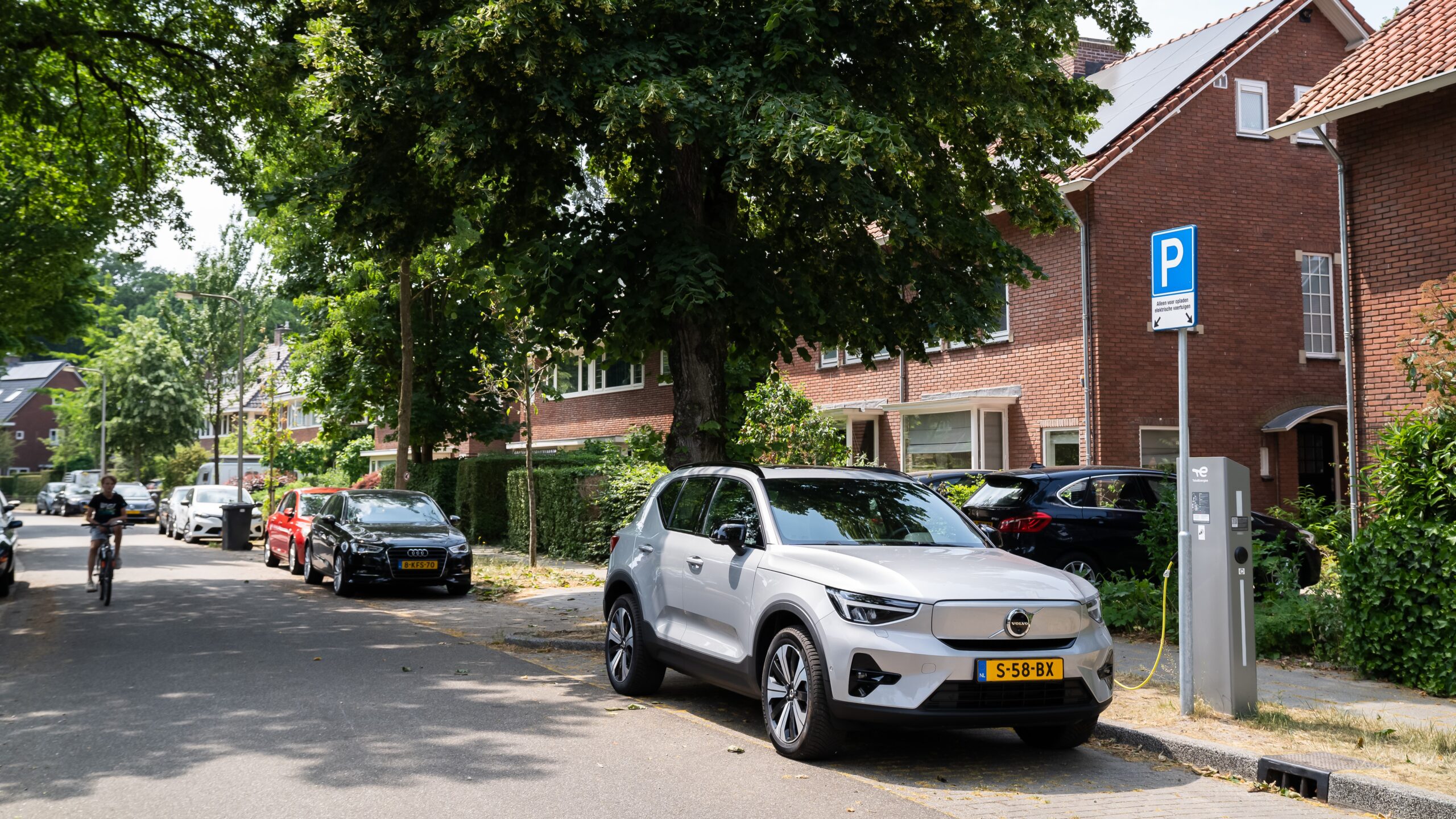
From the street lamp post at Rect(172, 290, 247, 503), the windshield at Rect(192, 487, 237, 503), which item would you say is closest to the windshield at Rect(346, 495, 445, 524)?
the street lamp post at Rect(172, 290, 247, 503)

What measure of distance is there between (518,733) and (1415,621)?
625cm

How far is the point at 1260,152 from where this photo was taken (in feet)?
71.2

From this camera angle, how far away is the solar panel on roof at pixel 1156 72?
70.2 feet

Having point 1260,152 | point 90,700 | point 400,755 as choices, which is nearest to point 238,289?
point 1260,152

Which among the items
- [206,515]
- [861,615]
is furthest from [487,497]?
[861,615]

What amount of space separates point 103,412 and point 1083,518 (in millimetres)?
57158

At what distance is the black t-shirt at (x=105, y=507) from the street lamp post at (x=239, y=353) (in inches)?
713

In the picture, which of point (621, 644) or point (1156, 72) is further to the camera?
point (1156, 72)

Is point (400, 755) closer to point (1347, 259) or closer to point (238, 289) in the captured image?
point (1347, 259)

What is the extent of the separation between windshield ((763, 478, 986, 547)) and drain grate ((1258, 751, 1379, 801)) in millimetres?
2073

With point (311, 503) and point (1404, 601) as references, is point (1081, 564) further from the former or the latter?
point (311, 503)

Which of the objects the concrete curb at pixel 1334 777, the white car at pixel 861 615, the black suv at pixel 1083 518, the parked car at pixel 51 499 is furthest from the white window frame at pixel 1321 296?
the parked car at pixel 51 499

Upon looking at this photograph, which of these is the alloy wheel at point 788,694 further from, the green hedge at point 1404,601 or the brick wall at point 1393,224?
the brick wall at point 1393,224

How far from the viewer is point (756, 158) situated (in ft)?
31.8
